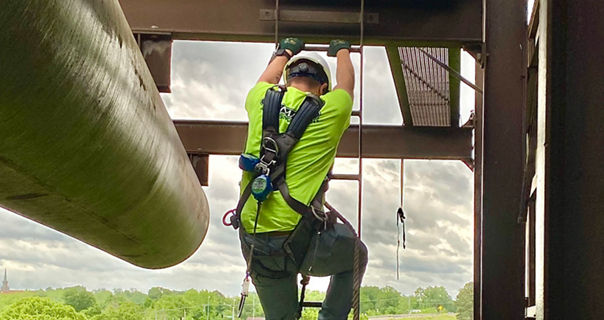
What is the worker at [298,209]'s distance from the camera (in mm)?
5699

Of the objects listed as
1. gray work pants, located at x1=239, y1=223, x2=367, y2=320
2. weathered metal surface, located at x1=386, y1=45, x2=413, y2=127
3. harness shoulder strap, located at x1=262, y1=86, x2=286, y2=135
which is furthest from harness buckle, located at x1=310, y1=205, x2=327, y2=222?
weathered metal surface, located at x1=386, y1=45, x2=413, y2=127

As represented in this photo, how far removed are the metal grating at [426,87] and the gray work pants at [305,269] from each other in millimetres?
3750

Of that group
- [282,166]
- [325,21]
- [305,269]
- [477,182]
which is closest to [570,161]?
[282,166]

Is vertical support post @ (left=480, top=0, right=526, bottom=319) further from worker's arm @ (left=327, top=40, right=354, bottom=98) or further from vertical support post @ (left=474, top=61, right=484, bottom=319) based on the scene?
worker's arm @ (left=327, top=40, right=354, bottom=98)

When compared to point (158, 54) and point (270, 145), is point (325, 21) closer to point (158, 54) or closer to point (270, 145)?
point (158, 54)

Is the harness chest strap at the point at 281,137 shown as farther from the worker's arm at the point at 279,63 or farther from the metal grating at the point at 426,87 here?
the metal grating at the point at 426,87

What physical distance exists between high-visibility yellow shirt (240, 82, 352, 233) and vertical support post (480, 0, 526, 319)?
183cm

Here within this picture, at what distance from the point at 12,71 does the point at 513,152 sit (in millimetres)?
5188

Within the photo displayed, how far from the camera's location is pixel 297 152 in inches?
228

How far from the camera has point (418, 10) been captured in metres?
7.57

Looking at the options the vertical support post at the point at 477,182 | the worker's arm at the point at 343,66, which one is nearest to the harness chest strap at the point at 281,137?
the worker's arm at the point at 343,66

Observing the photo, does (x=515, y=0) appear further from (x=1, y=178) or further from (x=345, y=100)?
(x=1, y=178)

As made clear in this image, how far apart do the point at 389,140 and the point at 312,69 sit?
478 cm

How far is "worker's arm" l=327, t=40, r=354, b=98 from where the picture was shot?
6141 millimetres
